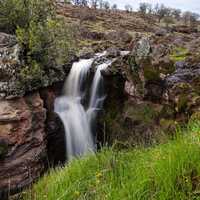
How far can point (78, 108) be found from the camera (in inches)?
724

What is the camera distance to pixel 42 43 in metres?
15.4

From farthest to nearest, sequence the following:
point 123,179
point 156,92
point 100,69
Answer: point 100,69 → point 156,92 → point 123,179

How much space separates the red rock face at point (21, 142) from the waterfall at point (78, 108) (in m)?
2.31

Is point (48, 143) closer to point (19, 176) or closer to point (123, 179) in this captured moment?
point (19, 176)

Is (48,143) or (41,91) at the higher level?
(41,91)

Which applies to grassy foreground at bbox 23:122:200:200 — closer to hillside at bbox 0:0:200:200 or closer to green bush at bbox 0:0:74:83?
hillside at bbox 0:0:200:200

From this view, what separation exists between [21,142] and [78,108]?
211 inches

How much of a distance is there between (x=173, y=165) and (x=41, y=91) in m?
13.6

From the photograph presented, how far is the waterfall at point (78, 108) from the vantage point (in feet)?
55.2

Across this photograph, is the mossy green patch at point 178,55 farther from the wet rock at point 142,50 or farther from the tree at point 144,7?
the tree at point 144,7

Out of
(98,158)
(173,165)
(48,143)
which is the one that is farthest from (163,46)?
(173,165)

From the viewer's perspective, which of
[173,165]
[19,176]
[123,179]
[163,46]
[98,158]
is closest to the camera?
[173,165]

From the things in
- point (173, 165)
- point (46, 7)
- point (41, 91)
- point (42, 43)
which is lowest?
point (41, 91)

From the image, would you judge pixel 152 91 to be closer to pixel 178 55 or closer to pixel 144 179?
pixel 178 55
